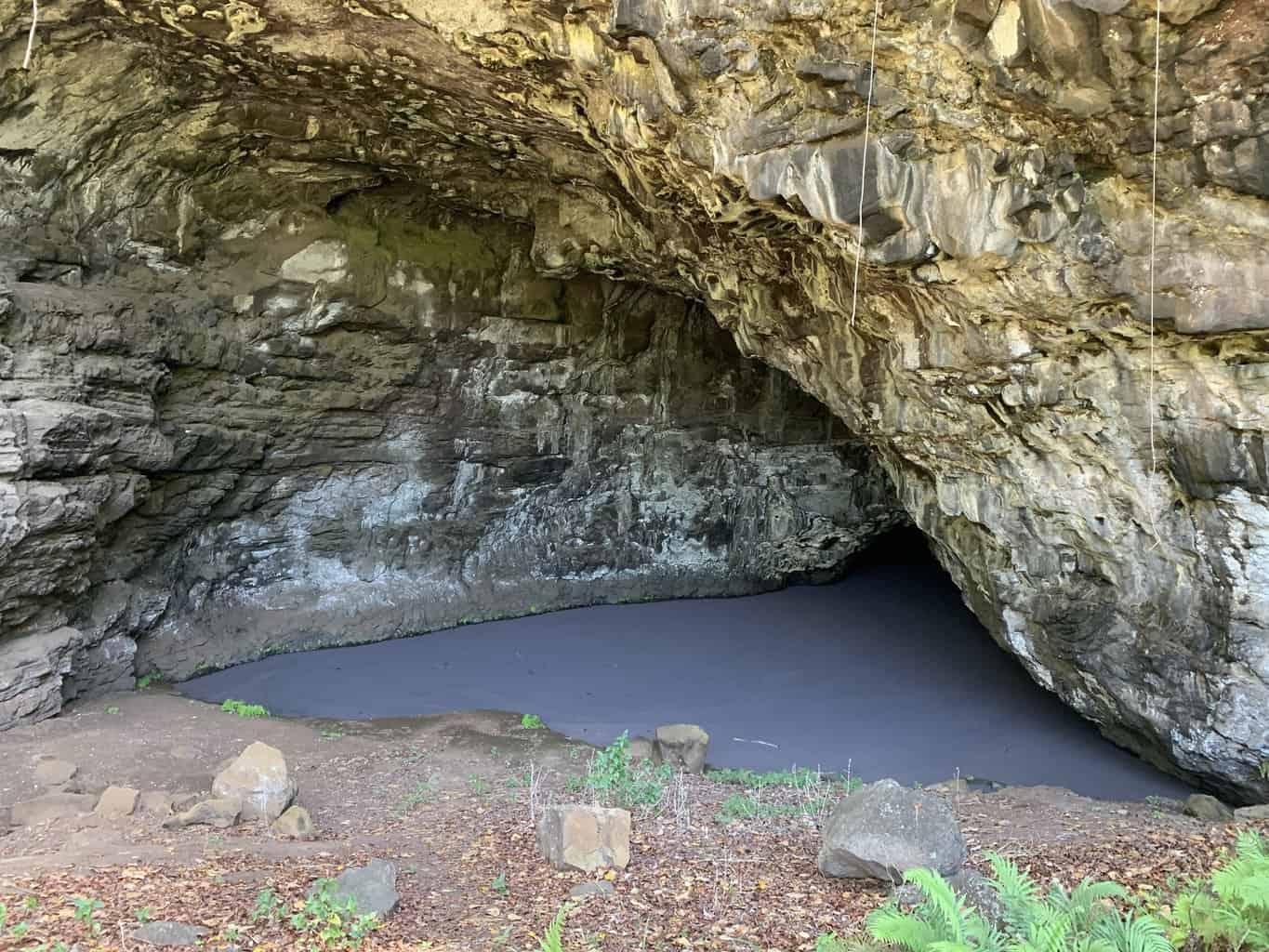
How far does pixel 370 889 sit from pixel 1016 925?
324 cm

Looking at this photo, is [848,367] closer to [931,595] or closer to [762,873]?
[762,873]

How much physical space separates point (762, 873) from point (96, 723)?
7841 mm

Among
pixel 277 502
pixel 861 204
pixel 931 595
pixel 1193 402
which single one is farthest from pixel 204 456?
pixel 931 595

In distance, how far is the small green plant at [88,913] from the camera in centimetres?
418

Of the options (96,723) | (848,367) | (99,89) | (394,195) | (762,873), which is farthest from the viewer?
(394,195)

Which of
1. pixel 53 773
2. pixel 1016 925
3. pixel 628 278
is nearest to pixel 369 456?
pixel 628 278

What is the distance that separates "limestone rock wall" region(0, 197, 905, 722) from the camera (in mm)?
10180

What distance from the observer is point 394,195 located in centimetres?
1385

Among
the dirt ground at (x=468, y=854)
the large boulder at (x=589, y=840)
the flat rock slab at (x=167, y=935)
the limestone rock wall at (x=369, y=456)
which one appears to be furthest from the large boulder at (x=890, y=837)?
the limestone rock wall at (x=369, y=456)

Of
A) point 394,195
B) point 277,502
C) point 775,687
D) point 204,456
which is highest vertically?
point 394,195

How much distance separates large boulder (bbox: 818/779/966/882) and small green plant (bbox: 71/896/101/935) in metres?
3.86

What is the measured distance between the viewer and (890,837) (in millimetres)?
4766

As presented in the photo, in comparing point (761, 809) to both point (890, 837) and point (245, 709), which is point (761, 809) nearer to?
point (890, 837)

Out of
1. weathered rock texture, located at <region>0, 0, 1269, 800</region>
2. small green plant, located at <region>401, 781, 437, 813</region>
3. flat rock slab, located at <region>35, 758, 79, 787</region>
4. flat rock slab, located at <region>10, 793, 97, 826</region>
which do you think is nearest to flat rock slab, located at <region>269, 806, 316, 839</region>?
small green plant, located at <region>401, 781, 437, 813</region>
